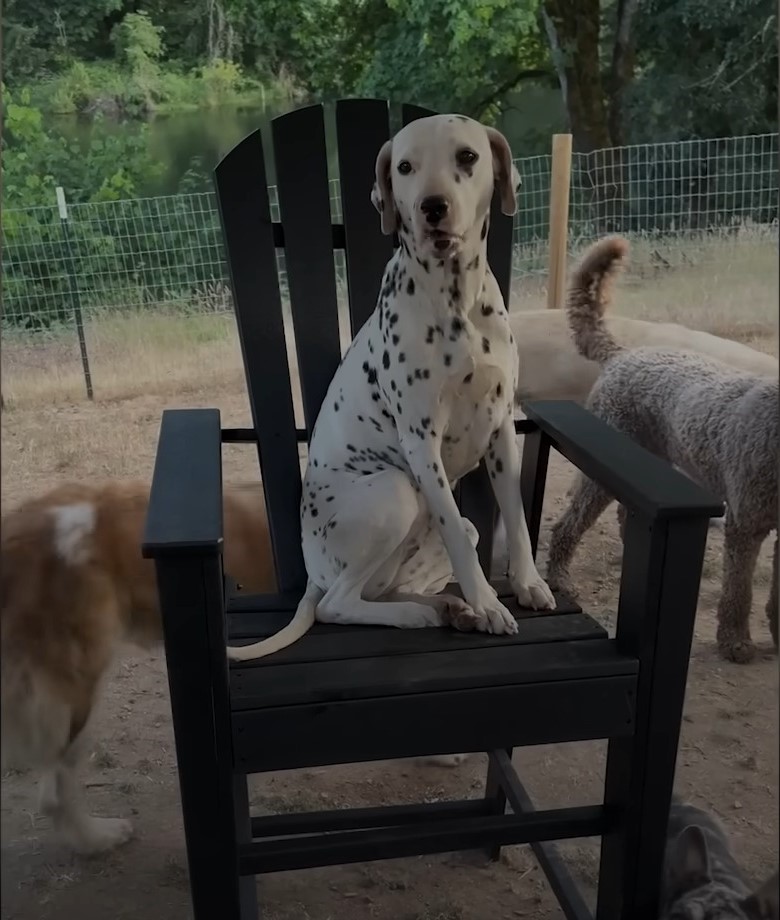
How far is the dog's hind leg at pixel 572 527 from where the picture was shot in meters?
1.69

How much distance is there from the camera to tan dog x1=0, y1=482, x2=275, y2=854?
2.90ft

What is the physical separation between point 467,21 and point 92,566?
37.1 inches

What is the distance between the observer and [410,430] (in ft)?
3.54

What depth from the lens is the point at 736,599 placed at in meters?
1.57

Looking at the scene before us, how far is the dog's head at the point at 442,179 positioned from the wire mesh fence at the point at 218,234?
13.9 inches

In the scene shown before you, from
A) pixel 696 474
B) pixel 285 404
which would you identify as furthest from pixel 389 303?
pixel 696 474

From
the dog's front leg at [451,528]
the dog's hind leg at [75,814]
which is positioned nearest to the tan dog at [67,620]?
the dog's hind leg at [75,814]

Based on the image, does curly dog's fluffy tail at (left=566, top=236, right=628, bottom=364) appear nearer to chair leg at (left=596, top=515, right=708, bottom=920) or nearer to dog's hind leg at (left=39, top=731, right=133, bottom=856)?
chair leg at (left=596, top=515, right=708, bottom=920)

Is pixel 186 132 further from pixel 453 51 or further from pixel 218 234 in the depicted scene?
pixel 453 51

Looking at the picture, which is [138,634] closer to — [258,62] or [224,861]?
[224,861]

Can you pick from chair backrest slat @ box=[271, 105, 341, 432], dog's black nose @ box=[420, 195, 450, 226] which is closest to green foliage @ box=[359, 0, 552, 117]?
chair backrest slat @ box=[271, 105, 341, 432]

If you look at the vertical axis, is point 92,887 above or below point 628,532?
below

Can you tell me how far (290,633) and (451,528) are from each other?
22 centimetres

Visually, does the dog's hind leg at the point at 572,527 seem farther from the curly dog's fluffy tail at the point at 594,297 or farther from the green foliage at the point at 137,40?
the green foliage at the point at 137,40
